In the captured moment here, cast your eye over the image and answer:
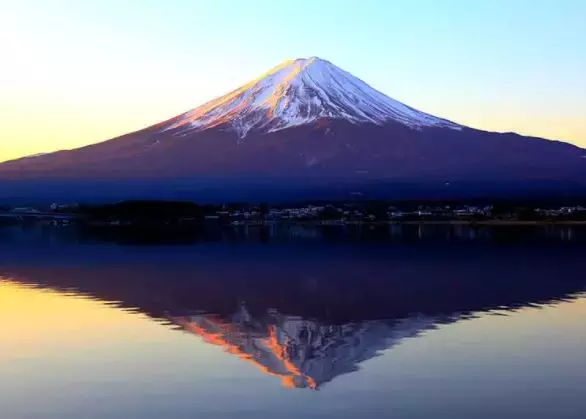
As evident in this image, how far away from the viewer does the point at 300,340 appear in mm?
16797

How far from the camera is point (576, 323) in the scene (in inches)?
726

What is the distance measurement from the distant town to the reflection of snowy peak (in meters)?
86.8

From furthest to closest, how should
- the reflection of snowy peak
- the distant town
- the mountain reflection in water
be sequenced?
the distant town < the mountain reflection in water < the reflection of snowy peak

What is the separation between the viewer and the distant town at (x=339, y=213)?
108188mm

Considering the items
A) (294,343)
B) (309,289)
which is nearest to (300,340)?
(294,343)

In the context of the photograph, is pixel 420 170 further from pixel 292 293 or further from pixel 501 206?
pixel 292 293

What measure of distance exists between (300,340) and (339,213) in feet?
325

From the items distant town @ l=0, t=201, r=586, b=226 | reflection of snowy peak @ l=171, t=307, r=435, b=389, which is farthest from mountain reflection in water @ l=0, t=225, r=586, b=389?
distant town @ l=0, t=201, r=586, b=226

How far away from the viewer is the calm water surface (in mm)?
11578

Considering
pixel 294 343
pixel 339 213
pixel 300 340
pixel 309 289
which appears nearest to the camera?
pixel 294 343

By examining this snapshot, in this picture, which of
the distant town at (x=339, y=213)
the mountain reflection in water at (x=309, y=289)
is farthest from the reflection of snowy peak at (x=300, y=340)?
the distant town at (x=339, y=213)

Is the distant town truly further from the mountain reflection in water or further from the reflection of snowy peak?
the reflection of snowy peak

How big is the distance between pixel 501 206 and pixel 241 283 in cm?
8965

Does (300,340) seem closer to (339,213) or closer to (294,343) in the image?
(294,343)
